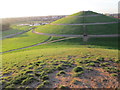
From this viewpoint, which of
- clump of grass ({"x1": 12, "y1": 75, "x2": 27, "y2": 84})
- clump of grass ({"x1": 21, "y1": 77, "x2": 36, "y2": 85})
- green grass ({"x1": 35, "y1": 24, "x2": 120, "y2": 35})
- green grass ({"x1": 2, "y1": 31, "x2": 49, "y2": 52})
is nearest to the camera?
clump of grass ({"x1": 21, "y1": 77, "x2": 36, "y2": 85})

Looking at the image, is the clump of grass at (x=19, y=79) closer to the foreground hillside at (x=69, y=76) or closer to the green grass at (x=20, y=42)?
the foreground hillside at (x=69, y=76)

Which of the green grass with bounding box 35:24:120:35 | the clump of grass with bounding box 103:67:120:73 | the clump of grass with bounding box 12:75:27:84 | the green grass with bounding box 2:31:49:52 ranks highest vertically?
the green grass with bounding box 35:24:120:35

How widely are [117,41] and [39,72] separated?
28.7 m

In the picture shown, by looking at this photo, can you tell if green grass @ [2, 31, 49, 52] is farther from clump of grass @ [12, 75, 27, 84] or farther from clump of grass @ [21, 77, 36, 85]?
clump of grass @ [21, 77, 36, 85]

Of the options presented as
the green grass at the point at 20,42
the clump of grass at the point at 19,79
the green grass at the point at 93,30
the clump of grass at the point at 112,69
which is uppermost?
the green grass at the point at 93,30

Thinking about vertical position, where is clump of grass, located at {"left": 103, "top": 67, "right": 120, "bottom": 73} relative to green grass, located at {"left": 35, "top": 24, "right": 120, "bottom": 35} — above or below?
below

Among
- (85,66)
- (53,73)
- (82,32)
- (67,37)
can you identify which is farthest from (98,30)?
(53,73)

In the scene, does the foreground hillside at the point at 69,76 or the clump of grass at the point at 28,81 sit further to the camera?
the clump of grass at the point at 28,81

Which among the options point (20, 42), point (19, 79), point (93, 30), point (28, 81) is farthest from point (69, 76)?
point (93, 30)

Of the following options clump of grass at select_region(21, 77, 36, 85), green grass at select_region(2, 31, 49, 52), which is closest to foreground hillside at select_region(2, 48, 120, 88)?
clump of grass at select_region(21, 77, 36, 85)

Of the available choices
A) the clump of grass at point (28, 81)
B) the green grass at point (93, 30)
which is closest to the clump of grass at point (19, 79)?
the clump of grass at point (28, 81)

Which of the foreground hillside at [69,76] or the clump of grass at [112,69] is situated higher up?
the clump of grass at [112,69]

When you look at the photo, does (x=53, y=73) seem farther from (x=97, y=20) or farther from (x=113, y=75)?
(x=97, y=20)

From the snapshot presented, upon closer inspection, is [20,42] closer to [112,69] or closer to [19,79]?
[19,79]
